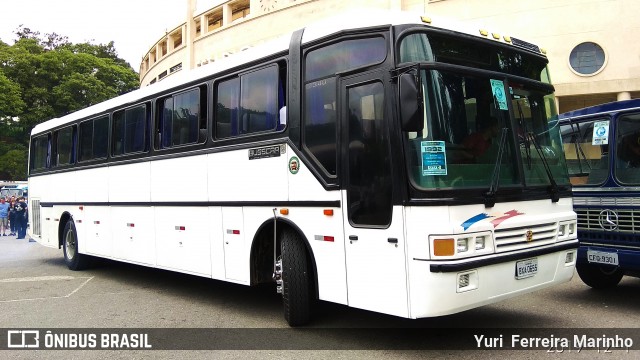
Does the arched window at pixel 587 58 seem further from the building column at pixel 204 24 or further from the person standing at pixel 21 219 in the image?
the building column at pixel 204 24

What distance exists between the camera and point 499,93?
5.31 m

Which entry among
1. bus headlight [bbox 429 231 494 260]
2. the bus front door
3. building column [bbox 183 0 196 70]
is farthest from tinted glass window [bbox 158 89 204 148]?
building column [bbox 183 0 196 70]

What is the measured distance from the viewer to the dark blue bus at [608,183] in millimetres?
6504

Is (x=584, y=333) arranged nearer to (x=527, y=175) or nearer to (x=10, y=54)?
(x=527, y=175)

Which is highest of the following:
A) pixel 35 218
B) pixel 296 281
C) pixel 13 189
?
pixel 13 189

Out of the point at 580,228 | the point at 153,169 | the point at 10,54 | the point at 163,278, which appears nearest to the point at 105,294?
the point at 163,278

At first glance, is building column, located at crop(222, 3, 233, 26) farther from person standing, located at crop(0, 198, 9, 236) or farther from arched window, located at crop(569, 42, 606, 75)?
arched window, located at crop(569, 42, 606, 75)

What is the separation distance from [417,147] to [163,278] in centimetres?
711

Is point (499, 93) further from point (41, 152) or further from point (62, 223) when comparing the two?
point (41, 152)

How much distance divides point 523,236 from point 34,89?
47.5 meters

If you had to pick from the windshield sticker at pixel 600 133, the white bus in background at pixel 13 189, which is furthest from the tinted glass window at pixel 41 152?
the white bus in background at pixel 13 189

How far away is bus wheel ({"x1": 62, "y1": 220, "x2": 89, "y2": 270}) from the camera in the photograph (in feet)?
37.6

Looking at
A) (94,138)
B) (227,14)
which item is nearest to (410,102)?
(94,138)

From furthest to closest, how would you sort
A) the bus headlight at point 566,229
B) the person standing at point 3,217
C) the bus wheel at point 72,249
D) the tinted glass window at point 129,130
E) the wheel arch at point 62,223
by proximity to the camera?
the person standing at point 3,217
the wheel arch at point 62,223
the bus wheel at point 72,249
the tinted glass window at point 129,130
the bus headlight at point 566,229
